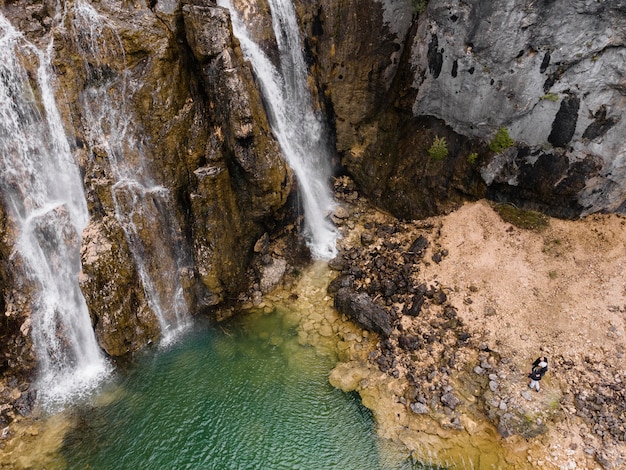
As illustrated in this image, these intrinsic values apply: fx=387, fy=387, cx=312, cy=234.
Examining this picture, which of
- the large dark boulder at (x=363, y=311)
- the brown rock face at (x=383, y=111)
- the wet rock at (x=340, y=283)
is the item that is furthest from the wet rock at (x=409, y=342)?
the brown rock face at (x=383, y=111)

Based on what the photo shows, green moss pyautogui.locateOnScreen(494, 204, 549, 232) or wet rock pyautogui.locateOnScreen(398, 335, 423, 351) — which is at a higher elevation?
→ green moss pyautogui.locateOnScreen(494, 204, 549, 232)

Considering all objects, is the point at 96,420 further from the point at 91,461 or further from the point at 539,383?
the point at 539,383

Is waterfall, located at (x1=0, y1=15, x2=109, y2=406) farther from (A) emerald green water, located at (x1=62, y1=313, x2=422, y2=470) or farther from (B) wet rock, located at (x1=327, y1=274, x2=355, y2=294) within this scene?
(B) wet rock, located at (x1=327, y1=274, x2=355, y2=294)

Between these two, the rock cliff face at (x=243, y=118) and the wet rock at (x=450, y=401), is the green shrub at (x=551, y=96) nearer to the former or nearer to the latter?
the rock cliff face at (x=243, y=118)

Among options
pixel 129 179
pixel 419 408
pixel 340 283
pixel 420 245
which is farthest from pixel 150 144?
pixel 419 408

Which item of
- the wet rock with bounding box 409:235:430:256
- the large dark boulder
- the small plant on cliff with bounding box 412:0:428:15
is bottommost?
the large dark boulder

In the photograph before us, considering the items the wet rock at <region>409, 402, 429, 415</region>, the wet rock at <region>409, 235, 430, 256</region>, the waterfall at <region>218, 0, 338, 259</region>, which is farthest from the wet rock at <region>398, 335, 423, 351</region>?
the waterfall at <region>218, 0, 338, 259</region>

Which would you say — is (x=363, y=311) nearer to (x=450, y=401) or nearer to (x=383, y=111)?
(x=450, y=401)
